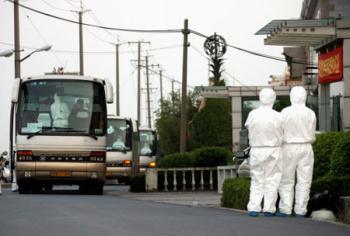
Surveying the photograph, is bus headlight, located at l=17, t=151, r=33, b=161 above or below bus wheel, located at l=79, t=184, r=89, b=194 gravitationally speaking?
above

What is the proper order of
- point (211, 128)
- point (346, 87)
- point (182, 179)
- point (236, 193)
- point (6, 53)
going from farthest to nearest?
point (211, 128), point (6, 53), point (182, 179), point (346, 87), point (236, 193)

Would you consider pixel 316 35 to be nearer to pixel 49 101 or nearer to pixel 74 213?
pixel 49 101

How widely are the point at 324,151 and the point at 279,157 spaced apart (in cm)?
288

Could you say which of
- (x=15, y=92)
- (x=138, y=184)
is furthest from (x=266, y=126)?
(x=138, y=184)

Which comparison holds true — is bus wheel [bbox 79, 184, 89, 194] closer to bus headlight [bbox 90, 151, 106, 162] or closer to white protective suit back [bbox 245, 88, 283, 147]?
bus headlight [bbox 90, 151, 106, 162]

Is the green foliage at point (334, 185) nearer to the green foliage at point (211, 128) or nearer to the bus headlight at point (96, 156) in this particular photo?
the bus headlight at point (96, 156)

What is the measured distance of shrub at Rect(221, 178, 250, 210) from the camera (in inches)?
850

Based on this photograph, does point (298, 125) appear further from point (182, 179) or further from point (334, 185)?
point (182, 179)

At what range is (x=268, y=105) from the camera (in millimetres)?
19266

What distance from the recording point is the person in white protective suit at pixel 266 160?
62.3 ft

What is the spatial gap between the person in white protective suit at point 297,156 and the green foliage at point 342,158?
145cm

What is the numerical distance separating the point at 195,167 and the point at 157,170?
4.81 ft

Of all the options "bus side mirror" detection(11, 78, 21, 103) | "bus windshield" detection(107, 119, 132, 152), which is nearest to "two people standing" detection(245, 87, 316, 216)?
"bus side mirror" detection(11, 78, 21, 103)

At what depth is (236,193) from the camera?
22.3 m
